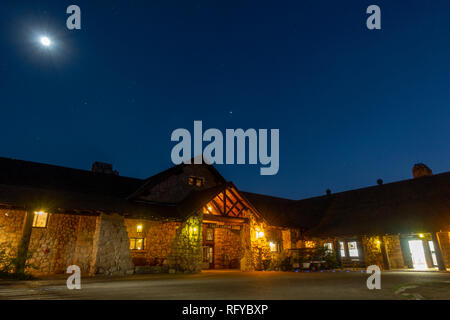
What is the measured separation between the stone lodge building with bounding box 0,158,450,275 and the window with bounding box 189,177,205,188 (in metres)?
0.07

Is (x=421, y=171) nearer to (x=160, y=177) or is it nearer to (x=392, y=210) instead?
(x=392, y=210)

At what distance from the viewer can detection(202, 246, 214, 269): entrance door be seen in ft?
67.3

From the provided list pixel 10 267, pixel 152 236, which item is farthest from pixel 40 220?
pixel 152 236

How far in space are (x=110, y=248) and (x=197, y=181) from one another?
7.77 meters

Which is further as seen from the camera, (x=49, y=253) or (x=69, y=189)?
(x=69, y=189)

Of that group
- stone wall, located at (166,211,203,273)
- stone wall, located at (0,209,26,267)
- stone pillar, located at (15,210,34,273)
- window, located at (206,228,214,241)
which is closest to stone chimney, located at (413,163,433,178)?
window, located at (206,228,214,241)

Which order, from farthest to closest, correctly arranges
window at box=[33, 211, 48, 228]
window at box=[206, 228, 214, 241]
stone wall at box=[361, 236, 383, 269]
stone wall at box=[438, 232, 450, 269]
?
window at box=[206, 228, 214, 241]
stone wall at box=[361, 236, 383, 269]
stone wall at box=[438, 232, 450, 269]
window at box=[33, 211, 48, 228]

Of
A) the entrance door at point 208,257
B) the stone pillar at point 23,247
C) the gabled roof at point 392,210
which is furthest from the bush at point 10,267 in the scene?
the gabled roof at point 392,210

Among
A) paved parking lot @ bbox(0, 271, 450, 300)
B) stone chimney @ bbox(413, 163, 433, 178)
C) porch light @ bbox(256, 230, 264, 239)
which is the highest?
stone chimney @ bbox(413, 163, 433, 178)

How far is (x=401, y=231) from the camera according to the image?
17.2m

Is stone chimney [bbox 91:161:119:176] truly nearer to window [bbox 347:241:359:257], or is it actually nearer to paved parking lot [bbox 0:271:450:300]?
paved parking lot [bbox 0:271:450:300]

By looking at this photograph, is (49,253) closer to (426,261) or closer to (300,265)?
(300,265)
